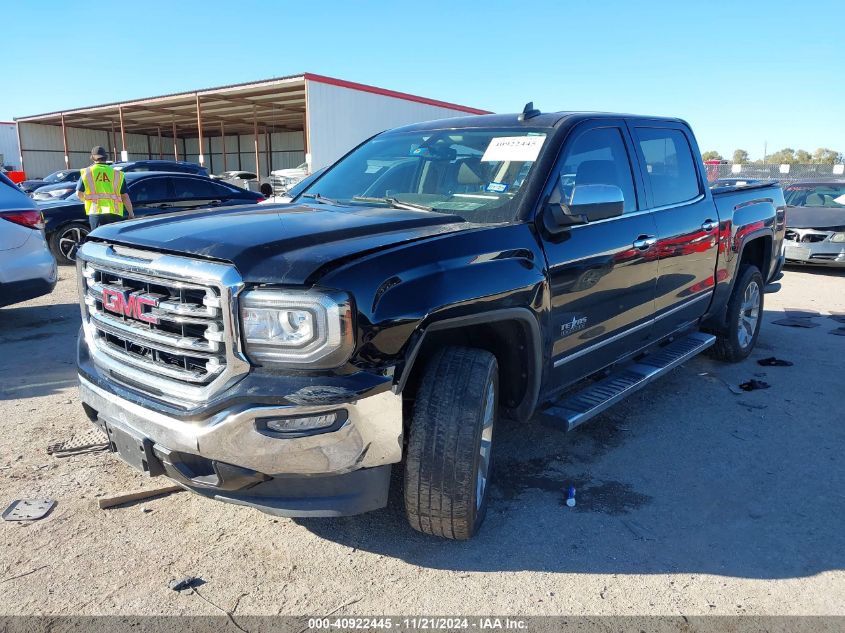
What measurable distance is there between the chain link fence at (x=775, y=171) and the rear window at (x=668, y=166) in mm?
23910

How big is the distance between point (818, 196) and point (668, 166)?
963cm

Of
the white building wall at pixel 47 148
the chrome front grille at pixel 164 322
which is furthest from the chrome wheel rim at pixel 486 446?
the white building wall at pixel 47 148

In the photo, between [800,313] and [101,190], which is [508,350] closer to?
[800,313]

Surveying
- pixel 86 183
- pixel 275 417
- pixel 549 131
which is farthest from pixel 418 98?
pixel 275 417

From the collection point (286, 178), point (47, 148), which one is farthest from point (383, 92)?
point (47, 148)

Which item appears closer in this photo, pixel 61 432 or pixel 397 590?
pixel 397 590

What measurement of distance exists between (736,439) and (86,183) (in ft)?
26.8

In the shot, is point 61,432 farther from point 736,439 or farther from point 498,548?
point 736,439

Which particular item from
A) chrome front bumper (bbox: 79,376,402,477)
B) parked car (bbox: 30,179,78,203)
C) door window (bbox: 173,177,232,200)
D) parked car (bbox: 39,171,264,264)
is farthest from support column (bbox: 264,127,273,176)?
chrome front bumper (bbox: 79,376,402,477)

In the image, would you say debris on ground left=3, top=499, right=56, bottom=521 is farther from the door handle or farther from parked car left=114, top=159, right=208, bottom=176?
parked car left=114, top=159, right=208, bottom=176

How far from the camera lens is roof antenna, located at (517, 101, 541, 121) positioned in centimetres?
382

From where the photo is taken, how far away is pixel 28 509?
10.5ft

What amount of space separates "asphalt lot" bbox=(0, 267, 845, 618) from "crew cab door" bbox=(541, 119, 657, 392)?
662 mm

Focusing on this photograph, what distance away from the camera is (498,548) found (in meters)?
2.96
